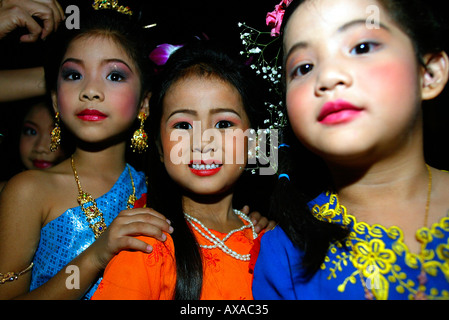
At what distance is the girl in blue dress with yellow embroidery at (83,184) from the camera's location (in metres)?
1.52

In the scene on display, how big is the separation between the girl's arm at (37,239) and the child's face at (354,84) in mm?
742

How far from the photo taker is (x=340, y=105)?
40.9 inches

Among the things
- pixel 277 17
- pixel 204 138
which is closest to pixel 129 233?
pixel 204 138

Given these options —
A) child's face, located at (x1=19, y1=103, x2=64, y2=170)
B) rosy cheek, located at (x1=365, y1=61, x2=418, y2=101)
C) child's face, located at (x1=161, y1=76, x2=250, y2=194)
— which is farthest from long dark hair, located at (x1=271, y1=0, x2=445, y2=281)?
child's face, located at (x1=19, y1=103, x2=64, y2=170)

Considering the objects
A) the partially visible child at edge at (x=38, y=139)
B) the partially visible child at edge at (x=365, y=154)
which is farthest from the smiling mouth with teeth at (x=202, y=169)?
the partially visible child at edge at (x=38, y=139)

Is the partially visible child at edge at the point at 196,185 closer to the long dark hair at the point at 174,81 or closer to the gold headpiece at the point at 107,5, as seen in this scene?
the long dark hair at the point at 174,81

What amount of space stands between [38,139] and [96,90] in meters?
0.90

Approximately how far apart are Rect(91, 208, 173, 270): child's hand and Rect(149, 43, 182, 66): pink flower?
94 centimetres

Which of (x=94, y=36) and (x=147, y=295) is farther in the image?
(x=94, y=36)

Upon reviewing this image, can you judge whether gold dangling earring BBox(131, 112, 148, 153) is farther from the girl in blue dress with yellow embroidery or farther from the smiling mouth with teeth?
the smiling mouth with teeth

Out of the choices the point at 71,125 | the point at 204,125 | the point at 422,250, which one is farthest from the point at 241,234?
the point at 71,125

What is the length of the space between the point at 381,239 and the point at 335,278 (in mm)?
199

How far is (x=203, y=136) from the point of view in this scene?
157 centimetres
